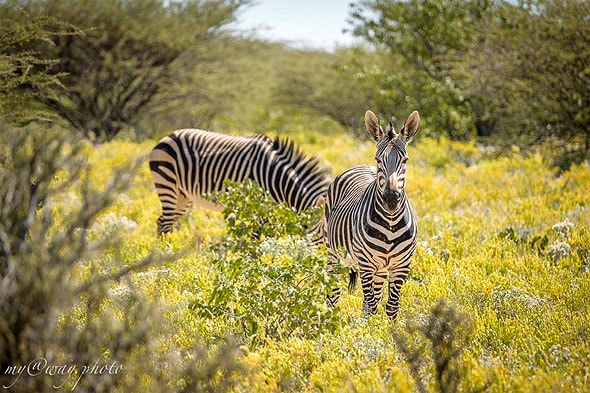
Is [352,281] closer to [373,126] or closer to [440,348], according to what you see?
[373,126]

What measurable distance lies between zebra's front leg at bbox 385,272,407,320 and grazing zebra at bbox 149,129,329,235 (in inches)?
115

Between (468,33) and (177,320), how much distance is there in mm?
14002

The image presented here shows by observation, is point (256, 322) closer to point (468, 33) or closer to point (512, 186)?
point (512, 186)

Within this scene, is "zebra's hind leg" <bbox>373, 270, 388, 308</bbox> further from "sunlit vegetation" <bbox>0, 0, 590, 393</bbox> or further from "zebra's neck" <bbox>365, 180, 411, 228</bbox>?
"zebra's neck" <bbox>365, 180, 411, 228</bbox>

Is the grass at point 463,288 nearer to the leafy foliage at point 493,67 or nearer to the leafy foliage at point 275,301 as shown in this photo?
the leafy foliage at point 275,301

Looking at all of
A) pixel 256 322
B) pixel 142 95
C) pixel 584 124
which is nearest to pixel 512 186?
pixel 584 124

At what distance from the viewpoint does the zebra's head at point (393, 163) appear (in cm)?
516

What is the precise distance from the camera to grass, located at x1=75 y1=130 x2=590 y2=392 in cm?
446

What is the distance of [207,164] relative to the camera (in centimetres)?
898

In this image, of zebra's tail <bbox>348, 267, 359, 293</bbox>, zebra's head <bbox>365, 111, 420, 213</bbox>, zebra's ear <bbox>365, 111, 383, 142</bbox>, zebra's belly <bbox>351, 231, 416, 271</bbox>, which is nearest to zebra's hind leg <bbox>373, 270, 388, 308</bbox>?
zebra's belly <bbox>351, 231, 416, 271</bbox>

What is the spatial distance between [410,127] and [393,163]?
0.48m

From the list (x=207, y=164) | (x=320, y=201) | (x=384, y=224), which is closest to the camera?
(x=384, y=224)

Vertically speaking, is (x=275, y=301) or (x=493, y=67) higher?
(x=493, y=67)

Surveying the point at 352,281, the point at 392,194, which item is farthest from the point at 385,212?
the point at 352,281
